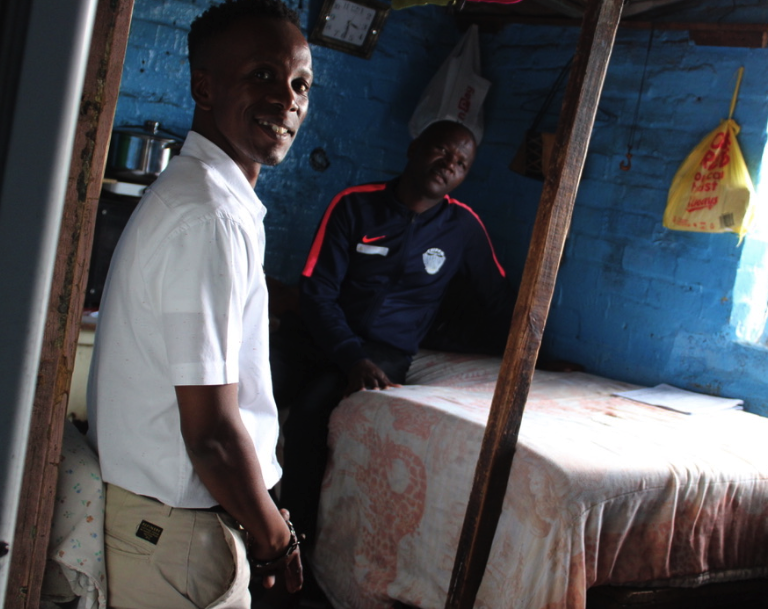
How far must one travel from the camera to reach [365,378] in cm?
296

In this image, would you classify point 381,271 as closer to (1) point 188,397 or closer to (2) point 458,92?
(2) point 458,92

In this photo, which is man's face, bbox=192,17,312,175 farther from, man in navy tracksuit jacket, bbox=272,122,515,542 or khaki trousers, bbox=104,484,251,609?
man in navy tracksuit jacket, bbox=272,122,515,542

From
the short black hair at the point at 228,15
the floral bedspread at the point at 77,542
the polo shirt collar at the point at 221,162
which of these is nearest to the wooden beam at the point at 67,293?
the floral bedspread at the point at 77,542

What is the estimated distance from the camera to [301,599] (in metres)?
2.85

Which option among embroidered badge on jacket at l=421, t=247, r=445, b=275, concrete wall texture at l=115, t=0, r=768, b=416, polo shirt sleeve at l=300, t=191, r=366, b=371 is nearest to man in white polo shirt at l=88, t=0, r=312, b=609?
polo shirt sleeve at l=300, t=191, r=366, b=371

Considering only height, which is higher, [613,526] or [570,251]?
[570,251]

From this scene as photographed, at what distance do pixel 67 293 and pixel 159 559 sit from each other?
47cm

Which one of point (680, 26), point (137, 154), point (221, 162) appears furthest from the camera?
point (680, 26)

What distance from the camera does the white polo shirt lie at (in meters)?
1.16

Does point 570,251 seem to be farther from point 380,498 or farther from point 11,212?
point 11,212

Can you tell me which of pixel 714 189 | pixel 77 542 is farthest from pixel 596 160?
pixel 77 542

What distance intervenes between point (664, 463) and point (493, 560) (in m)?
0.57

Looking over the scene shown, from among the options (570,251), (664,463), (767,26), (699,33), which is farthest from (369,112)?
(664,463)

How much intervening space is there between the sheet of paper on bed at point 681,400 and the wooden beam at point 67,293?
246 cm
